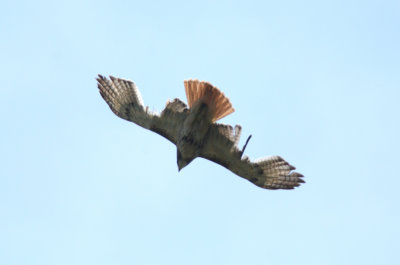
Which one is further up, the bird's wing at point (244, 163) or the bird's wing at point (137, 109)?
the bird's wing at point (137, 109)

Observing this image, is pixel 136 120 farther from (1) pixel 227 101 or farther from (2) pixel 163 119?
(1) pixel 227 101

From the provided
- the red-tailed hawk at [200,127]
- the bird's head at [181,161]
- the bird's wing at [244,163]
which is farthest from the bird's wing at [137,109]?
the bird's wing at [244,163]

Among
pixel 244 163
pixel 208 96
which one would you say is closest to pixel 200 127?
pixel 208 96

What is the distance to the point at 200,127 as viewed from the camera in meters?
14.0

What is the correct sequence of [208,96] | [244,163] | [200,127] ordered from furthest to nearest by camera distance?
[244,163]
[200,127]
[208,96]

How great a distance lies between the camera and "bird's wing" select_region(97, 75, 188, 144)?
46.2ft

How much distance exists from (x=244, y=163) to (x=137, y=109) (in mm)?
2591

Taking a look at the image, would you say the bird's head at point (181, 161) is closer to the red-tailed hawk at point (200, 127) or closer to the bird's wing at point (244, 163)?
the red-tailed hawk at point (200, 127)

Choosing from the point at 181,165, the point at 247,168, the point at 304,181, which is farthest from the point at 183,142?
the point at 304,181

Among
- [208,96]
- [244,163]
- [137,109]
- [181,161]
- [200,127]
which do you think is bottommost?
[181,161]

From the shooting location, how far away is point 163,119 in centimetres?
1420

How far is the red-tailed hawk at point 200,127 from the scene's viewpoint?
13609mm

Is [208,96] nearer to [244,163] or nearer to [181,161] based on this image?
[181,161]

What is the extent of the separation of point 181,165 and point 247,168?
1.46 metres
